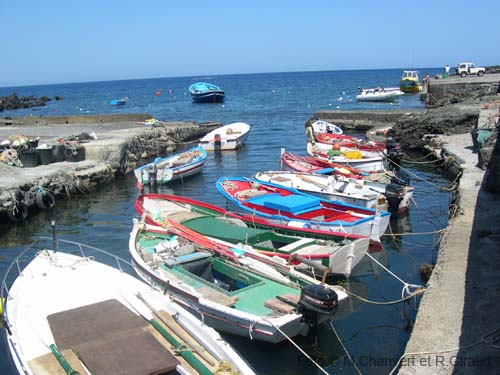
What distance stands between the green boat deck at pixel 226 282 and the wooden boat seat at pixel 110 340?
207 centimetres

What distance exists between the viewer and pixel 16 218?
18.3m

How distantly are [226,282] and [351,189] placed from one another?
26.6 feet

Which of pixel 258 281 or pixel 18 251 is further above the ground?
pixel 258 281

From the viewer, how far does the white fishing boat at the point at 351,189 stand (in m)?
16.0

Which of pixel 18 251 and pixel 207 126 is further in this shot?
pixel 207 126

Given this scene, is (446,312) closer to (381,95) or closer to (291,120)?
(291,120)

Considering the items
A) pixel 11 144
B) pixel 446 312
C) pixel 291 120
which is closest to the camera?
pixel 446 312

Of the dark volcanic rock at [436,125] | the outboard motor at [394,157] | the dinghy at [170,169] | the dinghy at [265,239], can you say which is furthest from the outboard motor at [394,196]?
the dark volcanic rock at [436,125]

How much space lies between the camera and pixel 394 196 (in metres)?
16.2

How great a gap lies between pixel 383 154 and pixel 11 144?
18.3 metres

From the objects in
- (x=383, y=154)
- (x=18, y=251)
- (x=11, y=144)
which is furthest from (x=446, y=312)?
(x=11, y=144)

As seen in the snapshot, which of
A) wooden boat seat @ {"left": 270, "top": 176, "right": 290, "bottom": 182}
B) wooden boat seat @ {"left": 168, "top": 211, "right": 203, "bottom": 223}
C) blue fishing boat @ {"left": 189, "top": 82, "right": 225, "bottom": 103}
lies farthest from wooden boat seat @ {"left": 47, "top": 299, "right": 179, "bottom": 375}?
blue fishing boat @ {"left": 189, "top": 82, "right": 225, "bottom": 103}

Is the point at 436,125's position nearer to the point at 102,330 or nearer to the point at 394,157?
the point at 394,157

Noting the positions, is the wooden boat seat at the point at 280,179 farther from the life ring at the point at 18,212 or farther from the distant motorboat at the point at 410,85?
the distant motorboat at the point at 410,85
